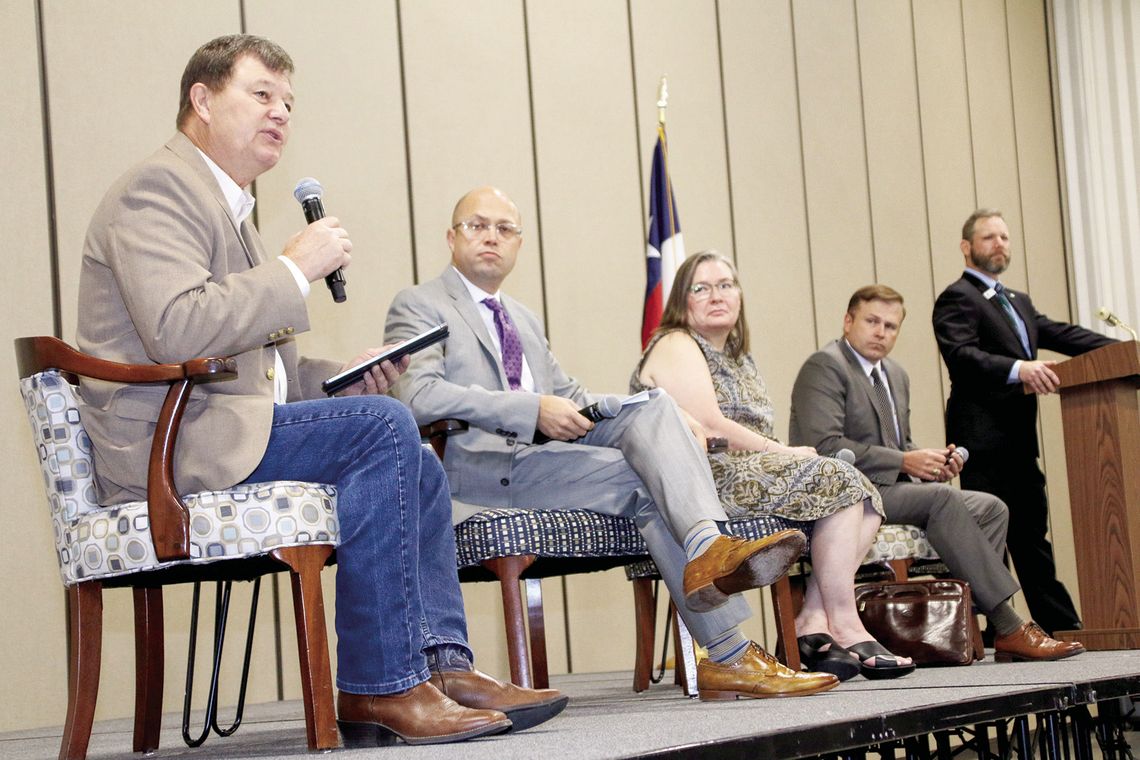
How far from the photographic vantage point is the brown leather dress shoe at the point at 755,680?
2.59m

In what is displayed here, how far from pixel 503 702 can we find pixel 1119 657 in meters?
2.12

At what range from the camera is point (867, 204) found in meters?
6.83

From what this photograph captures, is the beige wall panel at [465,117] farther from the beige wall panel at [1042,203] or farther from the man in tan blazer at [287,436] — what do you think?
the beige wall panel at [1042,203]

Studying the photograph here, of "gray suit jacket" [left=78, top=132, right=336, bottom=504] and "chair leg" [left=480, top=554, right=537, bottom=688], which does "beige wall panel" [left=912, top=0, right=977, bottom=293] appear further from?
"gray suit jacket" [left=78, top=132, right=336, bottom=504]

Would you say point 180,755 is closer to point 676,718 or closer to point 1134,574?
point 676,718

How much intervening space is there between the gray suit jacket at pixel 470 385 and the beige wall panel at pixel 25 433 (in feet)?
4.44

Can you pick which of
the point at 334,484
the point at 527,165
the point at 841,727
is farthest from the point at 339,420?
the point at 527,165

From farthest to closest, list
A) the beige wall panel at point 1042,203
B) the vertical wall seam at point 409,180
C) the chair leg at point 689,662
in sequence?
1. the beige wall panel at point 1042,203
2. the vertical wall seam at point 409,180
3. the chair leg at point 689,662

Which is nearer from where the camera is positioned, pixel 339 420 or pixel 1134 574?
pixel 339 420

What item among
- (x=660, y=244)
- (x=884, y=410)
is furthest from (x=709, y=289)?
(x=660, y=244)

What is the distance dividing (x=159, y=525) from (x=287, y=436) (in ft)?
0.82

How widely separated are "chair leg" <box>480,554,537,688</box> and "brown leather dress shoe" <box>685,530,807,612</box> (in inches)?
17.0

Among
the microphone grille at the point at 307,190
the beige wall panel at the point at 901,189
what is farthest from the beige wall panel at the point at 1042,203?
the microphone grille at the point at 307,190

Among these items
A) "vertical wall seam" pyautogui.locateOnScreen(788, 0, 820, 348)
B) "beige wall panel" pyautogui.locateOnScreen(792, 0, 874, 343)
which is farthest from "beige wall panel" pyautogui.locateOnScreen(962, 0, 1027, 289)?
"vertical wall seam" pyautogui.locateOnScreen(788, 0, 820, 348)
